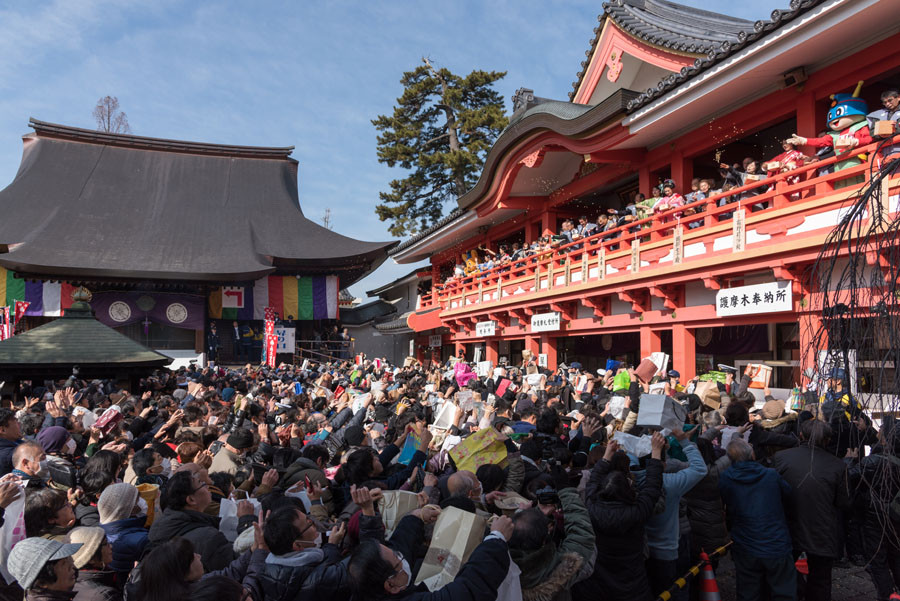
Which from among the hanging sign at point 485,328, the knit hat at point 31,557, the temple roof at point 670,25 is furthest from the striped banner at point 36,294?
the knit hat at point 31,557

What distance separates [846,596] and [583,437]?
2306mm

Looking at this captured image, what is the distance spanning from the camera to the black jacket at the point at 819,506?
12.2 ft

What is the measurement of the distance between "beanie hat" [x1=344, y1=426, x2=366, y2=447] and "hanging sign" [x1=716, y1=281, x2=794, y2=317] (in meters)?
5.93

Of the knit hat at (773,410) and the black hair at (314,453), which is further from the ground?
the knit hat at (773,410)

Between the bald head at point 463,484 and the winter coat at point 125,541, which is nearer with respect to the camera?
the winter coat at point 125,541

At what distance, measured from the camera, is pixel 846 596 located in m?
4.44

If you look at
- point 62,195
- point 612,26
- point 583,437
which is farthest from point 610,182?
point 62,195

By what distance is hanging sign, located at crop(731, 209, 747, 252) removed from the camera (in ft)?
27.0

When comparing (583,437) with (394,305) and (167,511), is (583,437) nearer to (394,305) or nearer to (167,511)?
(167,511)

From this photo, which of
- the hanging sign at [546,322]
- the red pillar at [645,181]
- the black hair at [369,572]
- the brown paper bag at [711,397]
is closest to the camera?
the black hair at [369,572]

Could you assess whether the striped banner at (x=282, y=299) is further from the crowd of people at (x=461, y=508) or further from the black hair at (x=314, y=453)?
the black hair at (x=314, y=453)

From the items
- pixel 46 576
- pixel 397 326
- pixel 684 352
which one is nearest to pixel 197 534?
pixel 46 576

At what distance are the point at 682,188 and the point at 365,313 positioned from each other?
22.3 metres

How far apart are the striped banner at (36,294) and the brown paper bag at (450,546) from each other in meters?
26.5
